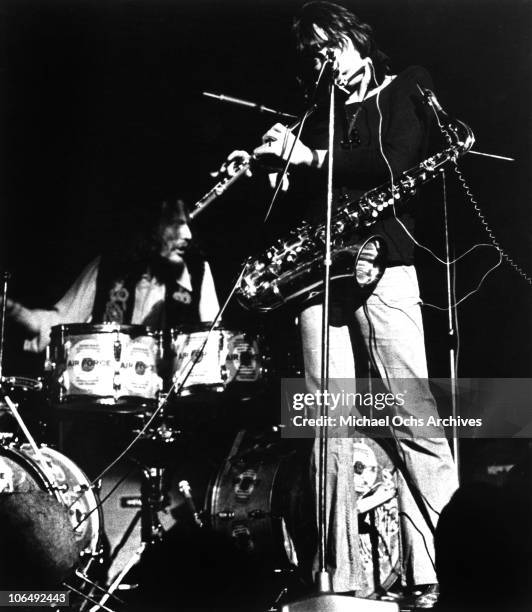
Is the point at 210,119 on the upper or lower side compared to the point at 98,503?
upper

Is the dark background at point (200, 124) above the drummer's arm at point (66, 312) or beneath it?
above

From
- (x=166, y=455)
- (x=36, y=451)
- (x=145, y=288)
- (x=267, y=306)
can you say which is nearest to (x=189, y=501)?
(x=166, y=455)

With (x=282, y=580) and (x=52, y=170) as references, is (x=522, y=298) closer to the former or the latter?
(x=282, y=580)

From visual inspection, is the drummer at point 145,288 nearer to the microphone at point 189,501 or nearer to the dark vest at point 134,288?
the dark vest at point 134,288

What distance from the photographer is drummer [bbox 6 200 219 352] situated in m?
4.56

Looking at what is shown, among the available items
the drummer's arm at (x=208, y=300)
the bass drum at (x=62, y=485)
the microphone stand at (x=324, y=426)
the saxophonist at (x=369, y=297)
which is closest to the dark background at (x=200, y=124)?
the drummer's arm at (x=208, y=300)

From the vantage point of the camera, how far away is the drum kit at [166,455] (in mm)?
3250

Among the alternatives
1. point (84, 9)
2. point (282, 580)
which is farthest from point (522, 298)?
point (84, 9)

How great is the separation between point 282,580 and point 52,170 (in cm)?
310

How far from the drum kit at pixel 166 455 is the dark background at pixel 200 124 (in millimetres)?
850

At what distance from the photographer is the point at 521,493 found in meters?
1.86

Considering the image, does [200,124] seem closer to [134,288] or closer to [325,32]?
[134,288]

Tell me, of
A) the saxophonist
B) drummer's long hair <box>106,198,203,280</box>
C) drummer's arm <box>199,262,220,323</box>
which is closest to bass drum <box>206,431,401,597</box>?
the saxophonist

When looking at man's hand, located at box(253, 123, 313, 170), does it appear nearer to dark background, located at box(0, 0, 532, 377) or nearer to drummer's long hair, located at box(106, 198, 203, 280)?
dark background, located at box(0, 0, 532, 377)
